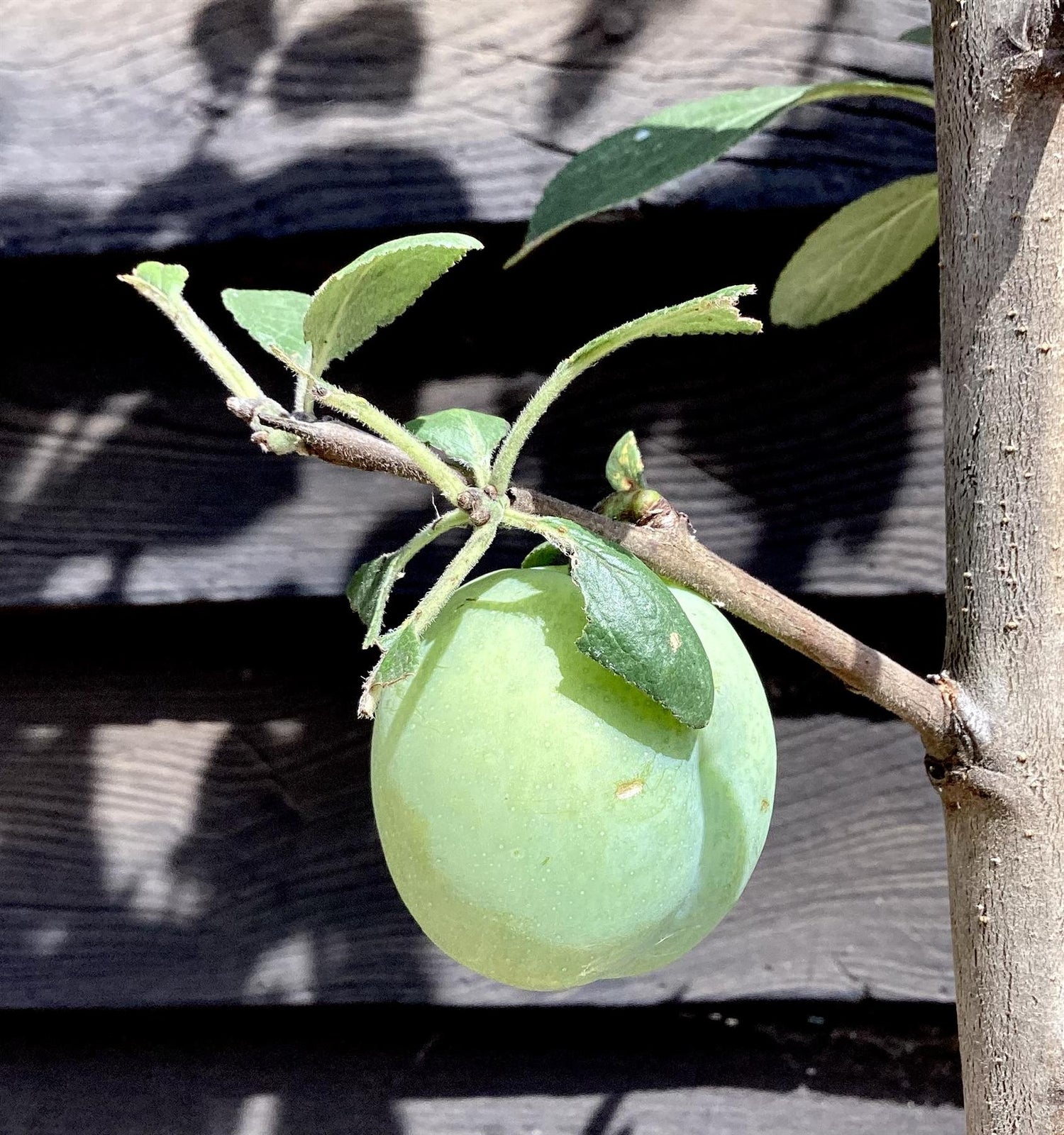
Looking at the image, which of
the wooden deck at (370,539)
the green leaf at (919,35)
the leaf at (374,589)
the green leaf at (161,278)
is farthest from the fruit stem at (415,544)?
the green leaf at (919,35)

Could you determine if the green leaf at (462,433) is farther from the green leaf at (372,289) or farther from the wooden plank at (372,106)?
the wooden plank at (372,106)

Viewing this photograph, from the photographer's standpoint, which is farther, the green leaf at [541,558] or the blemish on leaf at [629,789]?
the green leaf at [541,558]

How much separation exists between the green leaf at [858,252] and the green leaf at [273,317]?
0.32 meters

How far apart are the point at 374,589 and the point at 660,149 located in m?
0.29

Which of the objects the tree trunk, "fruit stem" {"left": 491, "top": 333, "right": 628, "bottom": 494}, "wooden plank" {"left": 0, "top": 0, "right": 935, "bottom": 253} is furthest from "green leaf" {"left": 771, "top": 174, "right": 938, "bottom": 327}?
"fruit stem" {"left": 491, "top": 333, "right": 628, "bottom": 494}

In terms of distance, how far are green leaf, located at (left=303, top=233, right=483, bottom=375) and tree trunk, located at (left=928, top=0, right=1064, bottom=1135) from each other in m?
0.20

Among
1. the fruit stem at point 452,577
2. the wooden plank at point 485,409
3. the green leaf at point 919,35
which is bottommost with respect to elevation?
the wooden plank at point 485,409

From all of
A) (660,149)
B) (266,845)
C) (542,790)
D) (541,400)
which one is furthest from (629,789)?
(266,845)

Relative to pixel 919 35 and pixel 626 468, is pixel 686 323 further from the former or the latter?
pixel 919 35

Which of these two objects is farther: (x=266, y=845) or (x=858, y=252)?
(x=266, y=845)

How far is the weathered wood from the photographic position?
27.9 inches

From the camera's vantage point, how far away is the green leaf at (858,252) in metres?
0.56

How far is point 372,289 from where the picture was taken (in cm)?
31

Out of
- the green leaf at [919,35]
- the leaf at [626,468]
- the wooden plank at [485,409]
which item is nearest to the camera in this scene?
the leaf at [626,468]
